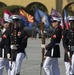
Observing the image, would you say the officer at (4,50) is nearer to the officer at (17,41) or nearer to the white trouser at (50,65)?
the officer at (17,41)

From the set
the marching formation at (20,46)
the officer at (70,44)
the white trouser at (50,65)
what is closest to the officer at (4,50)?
the marching formation at (20,46)

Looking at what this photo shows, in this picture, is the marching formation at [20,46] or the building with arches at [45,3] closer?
the marching formation at [20,46]

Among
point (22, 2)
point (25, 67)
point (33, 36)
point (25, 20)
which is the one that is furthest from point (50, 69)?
point (22, 2)

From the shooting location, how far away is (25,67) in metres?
17.2

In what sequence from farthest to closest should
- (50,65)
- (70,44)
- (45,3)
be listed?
(45,3)
(50,65)
(70,44)

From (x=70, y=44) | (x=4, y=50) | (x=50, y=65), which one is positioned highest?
(x=70, y=44)

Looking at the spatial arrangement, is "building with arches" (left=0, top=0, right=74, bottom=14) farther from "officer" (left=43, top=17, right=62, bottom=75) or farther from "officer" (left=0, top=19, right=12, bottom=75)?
"officer" (left=0, top=19, right=12, bottom=75)

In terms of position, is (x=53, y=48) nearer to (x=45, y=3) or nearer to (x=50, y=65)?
(x=50, y=65)

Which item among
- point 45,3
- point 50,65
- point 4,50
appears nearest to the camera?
point 4,50

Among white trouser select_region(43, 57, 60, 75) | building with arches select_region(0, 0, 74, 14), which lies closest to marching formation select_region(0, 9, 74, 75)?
white trouser select_region(43, 57, 60, 75)

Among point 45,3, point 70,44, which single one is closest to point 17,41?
point 70,44

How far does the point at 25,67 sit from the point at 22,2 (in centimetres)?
4320

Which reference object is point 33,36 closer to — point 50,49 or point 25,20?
point 25,20

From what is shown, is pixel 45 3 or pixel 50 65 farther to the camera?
pixel 45 3
